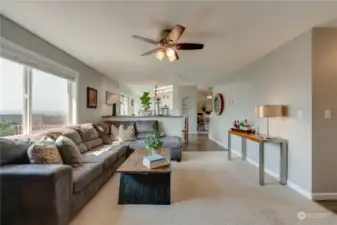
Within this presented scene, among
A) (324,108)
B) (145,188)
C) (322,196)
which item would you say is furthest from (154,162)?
(324,108)

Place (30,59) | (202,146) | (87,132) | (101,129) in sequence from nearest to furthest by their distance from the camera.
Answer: (30,59), (87,132), (101,129), (202,146)

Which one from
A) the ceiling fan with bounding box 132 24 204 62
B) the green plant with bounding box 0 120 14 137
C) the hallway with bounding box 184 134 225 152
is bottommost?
the hallway with bounding box 184 134 225 152

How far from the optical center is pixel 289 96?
13.7 ft

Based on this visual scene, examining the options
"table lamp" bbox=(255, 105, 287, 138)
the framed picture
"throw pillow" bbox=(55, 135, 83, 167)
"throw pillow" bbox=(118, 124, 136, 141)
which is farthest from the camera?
"throw pillow" bbox=(118, 124, 136, 141)

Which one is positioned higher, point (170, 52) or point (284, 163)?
point (170, 52)

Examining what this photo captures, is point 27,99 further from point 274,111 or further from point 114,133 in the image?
point 274,111

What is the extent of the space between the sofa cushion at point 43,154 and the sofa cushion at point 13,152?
94mm

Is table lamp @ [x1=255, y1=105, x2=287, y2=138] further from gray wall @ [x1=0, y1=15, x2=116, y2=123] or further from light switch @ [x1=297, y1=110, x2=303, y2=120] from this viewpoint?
gray wall @ [x1=0, y1=15, x2=116, y2=123]

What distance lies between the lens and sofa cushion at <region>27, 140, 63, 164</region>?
278cm

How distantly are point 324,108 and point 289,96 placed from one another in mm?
675

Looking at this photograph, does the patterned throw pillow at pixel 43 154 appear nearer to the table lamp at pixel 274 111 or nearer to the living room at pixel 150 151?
the living room at pixel 150 151

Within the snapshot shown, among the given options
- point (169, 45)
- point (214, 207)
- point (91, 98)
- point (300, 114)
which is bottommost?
point (214, 207)

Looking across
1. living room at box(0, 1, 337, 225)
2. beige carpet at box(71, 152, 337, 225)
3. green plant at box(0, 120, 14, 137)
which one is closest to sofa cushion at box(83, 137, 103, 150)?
living room at box(0, 1, 337, 225)

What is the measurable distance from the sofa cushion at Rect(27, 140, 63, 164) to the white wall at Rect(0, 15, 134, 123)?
143 centimetres
